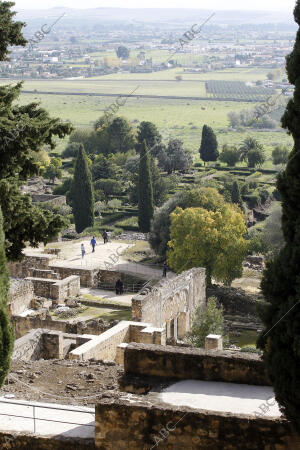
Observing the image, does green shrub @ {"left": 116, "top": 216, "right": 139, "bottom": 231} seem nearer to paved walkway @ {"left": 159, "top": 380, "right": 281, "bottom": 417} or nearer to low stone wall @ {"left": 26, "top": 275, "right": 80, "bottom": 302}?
low stone wall @ {"left": 26, "top": 275, "right": 80, "bottom": 302}

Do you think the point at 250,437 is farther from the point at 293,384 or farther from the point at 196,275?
the point at 196,275

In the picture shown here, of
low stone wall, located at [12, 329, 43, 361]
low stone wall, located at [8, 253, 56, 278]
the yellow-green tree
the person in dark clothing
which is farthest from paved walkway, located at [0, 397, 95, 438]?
the yellow-green tree

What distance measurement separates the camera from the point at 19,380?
17.0 metres

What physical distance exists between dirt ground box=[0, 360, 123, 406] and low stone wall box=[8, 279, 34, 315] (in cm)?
1208

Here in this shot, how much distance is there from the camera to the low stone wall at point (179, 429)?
35.8 ft

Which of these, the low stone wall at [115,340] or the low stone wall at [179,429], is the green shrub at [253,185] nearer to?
the low stone wall at [115,340]

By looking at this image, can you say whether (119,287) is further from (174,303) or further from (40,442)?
(40,442)

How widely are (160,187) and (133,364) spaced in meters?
58.6

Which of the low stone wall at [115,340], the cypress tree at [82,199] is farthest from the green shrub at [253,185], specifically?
the low stone wall at [115,340]

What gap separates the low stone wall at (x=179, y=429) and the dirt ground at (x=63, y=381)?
3.92 metres

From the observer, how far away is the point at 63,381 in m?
17.3

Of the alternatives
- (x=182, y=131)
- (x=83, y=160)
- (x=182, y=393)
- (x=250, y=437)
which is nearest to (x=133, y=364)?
(x=182, y=393)

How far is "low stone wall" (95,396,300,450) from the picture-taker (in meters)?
10.9

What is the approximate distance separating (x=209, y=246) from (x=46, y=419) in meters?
32.1
